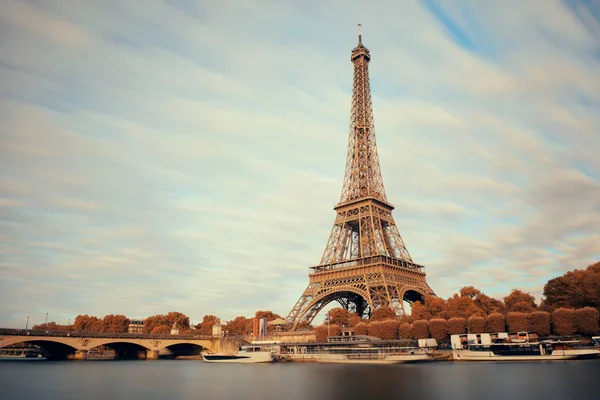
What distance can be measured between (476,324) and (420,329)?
8259 millimetres

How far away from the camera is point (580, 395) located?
2439cm

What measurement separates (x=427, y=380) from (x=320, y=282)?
5032cm

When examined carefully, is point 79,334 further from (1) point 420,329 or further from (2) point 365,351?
(1) point 420,329

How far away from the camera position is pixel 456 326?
215 feet

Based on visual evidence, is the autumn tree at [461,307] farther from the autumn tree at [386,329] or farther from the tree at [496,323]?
the autumn tree at [386,329]

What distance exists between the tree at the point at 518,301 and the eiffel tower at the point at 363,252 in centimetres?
1506

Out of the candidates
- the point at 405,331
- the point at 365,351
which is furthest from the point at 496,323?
the point at 365,351

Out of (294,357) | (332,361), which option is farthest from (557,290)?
(294,357)

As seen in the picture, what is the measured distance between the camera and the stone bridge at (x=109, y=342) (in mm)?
66188

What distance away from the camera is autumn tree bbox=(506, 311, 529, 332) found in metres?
62.7

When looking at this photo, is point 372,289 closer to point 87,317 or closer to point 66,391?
point 66,391

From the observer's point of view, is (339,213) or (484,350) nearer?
(484,350)

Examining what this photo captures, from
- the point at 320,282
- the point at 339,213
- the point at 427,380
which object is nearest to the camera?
the point at 427,380

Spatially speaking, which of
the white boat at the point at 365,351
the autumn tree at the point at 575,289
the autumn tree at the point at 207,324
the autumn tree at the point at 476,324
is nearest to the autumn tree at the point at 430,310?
the autumn tree at the point at 476,324
